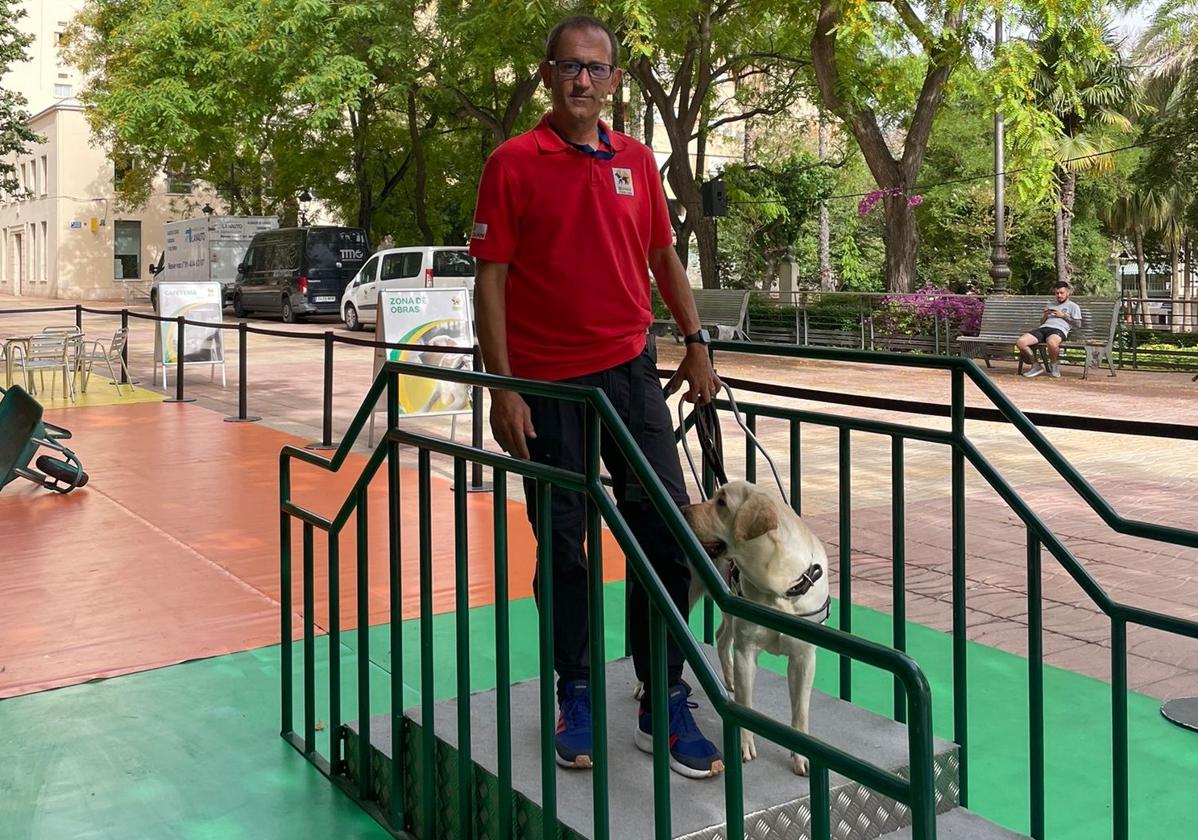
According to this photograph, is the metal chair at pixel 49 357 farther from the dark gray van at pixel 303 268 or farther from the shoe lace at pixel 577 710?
the dark gray van at pixel 303 268

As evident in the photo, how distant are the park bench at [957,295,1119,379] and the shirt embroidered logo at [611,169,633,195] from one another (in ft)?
49.3

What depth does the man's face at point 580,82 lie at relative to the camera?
9.73ft

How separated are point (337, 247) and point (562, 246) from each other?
88.9 feet

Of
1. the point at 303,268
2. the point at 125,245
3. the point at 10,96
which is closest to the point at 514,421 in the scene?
the point at 303,268

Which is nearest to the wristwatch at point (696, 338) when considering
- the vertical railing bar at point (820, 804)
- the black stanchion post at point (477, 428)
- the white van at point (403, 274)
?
the vertical railing bar at point (820, 804)

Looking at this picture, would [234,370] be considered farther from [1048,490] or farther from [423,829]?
[423,829]

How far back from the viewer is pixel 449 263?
A: 24406 millimetres

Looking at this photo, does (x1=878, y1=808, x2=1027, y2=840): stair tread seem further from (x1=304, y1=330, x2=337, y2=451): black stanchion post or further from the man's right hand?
(x1=304, y1=330, x2=337, y2=451): black stanchion post

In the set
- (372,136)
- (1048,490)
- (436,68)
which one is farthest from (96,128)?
(1048,490)

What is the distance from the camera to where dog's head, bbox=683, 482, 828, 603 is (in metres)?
2.75

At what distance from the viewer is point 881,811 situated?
Answer: 2.85 metres

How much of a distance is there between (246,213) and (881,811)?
4245 cm

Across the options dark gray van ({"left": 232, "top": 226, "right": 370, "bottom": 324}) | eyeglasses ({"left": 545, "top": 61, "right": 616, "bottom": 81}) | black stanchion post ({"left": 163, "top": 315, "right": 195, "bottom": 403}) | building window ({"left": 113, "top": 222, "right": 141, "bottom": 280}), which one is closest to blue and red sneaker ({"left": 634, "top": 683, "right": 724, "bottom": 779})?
eyeglasses ({"left": 545, "top": 61, "right": 616, "bottom": 81})

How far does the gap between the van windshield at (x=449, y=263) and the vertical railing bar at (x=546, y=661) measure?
71.4ft
